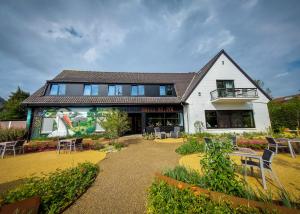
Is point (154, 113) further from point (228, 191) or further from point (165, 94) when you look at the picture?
point (228, 191)

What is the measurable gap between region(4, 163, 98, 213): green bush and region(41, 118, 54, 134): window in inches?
495

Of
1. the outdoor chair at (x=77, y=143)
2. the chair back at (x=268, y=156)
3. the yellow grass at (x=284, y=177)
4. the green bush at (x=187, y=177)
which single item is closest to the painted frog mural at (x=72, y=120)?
the outdoor chair at (x=77, y=143)

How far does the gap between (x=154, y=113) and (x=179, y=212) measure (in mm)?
14167

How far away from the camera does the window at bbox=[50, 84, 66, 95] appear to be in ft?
51.5

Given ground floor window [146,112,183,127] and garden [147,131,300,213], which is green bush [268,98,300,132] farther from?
garden [147,131,300,213]

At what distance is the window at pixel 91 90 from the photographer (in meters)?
16.3

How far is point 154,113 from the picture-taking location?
54.6 ft

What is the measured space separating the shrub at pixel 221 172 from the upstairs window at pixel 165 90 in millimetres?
14996

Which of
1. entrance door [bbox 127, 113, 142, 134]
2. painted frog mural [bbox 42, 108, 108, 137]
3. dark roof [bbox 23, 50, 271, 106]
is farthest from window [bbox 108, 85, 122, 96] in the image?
entrance door [bbox 127, 113, 142, 134]

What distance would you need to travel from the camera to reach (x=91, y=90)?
16453 mm

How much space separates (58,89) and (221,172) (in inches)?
714

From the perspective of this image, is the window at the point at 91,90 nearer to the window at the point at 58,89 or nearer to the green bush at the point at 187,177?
the window at the point at 58,89

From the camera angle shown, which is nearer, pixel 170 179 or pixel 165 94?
pixel 170 179

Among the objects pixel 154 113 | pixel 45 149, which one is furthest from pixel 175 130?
pixel 45 149
